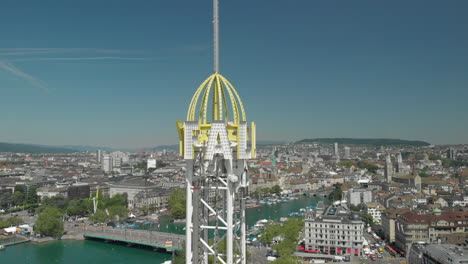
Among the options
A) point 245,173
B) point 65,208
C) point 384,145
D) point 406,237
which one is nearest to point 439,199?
point 406,237

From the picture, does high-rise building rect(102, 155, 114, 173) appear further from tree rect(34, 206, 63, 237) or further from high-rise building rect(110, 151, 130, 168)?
tree rect(34, 206, 63, 237)

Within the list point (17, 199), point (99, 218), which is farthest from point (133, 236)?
point (17, 199)

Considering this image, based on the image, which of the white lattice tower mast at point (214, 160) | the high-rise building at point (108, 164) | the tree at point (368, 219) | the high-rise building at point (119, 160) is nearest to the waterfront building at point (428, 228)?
the tree at point (368, 219)

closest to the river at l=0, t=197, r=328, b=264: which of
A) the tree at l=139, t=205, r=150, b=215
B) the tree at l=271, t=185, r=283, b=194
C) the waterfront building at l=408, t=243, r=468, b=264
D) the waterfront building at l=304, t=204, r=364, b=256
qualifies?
the waterfront building at l=304, t=204, r=364, b=256

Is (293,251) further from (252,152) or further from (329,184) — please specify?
(329,184)

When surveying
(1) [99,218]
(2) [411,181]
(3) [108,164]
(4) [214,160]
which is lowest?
(1) [99,218]

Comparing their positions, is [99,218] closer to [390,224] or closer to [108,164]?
[390,224]

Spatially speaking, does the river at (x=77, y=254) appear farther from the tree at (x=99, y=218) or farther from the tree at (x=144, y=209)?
the tree at (x=144, y=209)
